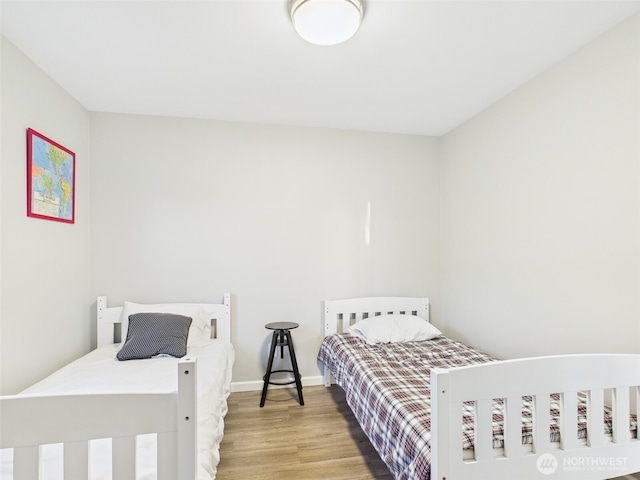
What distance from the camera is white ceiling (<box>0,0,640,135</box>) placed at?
164 cm

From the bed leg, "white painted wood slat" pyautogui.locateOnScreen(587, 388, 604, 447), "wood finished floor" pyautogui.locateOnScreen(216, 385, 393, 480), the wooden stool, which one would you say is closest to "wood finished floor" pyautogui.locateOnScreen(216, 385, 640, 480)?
"wood finished floor" pyautogui.locateOnScreen(216, 385, 393, 480)

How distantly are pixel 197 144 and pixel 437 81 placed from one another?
6.71 feet

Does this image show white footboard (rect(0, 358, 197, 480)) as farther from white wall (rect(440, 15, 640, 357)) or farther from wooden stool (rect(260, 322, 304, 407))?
white wall (rect(440, 15, 640, 357))

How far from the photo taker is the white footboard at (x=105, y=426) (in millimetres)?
854

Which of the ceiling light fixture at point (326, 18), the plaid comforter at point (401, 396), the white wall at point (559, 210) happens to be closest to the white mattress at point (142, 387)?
the plaid comforter at point (401, 396)

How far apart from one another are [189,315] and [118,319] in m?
0.58

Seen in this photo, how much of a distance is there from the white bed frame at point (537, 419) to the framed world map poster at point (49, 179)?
8.14 ft

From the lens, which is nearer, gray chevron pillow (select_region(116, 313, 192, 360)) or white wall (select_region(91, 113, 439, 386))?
gray chevron pillow (select_region(116, 313, 192, 360))

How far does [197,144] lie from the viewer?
302 cm

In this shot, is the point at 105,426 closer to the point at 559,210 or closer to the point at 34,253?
the point at 34,253

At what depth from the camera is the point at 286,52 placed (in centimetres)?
198

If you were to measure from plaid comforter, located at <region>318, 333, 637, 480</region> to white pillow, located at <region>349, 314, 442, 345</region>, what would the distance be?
6 centimetres

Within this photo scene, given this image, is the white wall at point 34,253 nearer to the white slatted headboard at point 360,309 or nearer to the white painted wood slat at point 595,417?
the white slatted headboard at point 360,309

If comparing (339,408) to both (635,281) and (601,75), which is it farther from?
(601,75)
